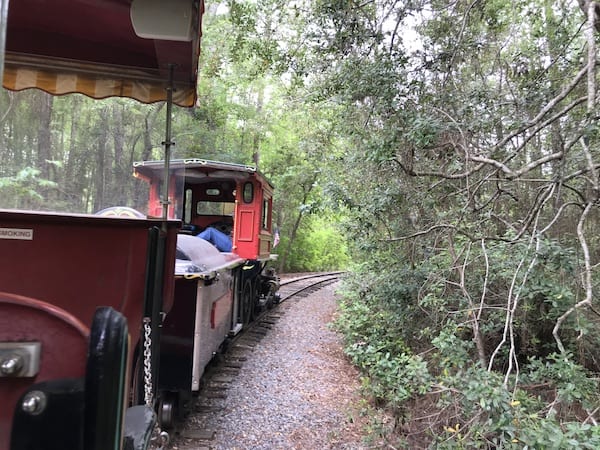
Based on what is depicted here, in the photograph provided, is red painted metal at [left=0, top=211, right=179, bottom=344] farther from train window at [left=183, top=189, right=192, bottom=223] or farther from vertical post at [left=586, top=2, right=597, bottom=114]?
train window at [left=183, top=189, right=192, bottom=223]

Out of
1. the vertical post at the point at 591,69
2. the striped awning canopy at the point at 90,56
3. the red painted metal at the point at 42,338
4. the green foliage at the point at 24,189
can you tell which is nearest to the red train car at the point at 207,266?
the striped awning canopy at the point at 90,56

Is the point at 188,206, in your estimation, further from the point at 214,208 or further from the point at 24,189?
the point at 24,189

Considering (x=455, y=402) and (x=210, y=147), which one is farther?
(x=210, y=147)

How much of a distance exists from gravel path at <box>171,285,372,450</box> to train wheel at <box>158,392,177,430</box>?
0.18 metres

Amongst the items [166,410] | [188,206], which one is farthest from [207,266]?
[188,206]

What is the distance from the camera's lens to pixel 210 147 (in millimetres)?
15484

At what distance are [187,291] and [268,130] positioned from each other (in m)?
15.3

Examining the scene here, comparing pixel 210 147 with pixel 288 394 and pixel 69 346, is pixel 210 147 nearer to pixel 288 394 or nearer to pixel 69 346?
pixel 288 394

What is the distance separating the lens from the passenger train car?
41.9 inches

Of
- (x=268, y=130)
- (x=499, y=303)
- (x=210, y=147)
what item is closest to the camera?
(x=499, y=303)

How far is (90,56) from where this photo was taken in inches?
118

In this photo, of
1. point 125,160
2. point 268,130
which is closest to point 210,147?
point 268,130

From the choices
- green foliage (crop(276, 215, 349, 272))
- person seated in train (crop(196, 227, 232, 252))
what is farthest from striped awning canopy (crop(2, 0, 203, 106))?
green foliage (crop(276, 215, 349, 272))

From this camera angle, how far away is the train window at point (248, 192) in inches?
294
